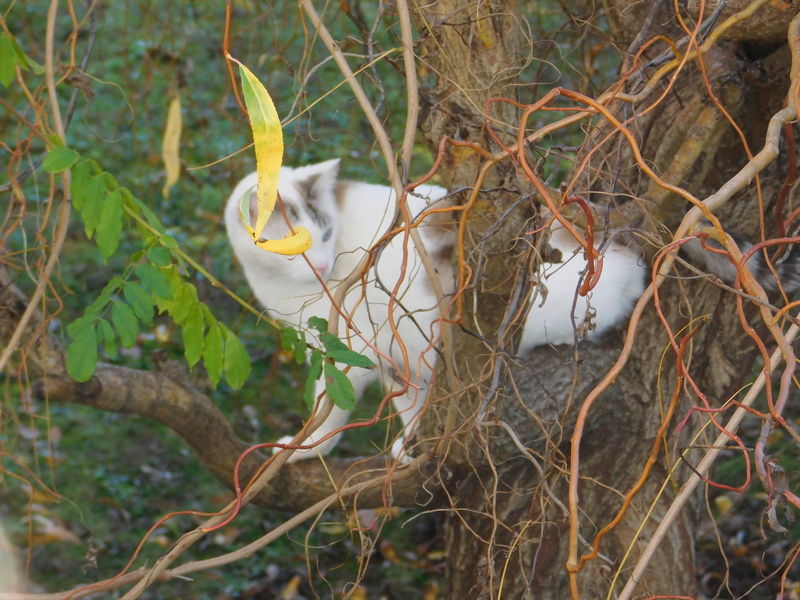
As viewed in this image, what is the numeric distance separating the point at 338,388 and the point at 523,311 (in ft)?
1.18

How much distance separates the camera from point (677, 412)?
192 centimetres

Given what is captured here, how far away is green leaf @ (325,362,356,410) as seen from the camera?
4.07ft

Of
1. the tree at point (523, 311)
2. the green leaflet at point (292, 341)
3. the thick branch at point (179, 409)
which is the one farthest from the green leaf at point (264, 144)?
the thick branch at point (179, 409)

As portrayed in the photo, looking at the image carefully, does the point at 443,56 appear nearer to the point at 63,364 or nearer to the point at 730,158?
the point at 730,158

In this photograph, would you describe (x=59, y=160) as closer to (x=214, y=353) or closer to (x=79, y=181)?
(x=79, y=181)

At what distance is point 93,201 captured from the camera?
1.38 m

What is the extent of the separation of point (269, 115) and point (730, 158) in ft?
4.14

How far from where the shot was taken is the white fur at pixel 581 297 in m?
2.06

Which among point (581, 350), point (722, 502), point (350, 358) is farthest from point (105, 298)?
point (722, 502)

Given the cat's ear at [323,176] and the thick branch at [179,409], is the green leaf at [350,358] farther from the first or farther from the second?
the cat's ear at [323,176]

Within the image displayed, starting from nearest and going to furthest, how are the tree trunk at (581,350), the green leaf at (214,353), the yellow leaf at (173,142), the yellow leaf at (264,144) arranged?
the yellow leaf at (264,144), the tree trunk at (581,350), the green leaf at (214,353), the yellow leaf at (173,142)

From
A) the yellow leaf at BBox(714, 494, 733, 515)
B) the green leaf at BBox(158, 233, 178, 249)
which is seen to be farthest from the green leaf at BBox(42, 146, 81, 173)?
the yellow leaf at BBox(714, 494, 733, 515)

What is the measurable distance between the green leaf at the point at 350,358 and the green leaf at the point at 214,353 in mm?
350

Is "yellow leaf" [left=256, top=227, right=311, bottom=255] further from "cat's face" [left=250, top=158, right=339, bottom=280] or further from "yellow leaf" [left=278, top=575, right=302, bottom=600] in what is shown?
"yellow leaf" [left=278, top=575, right=302, bottom=600]
